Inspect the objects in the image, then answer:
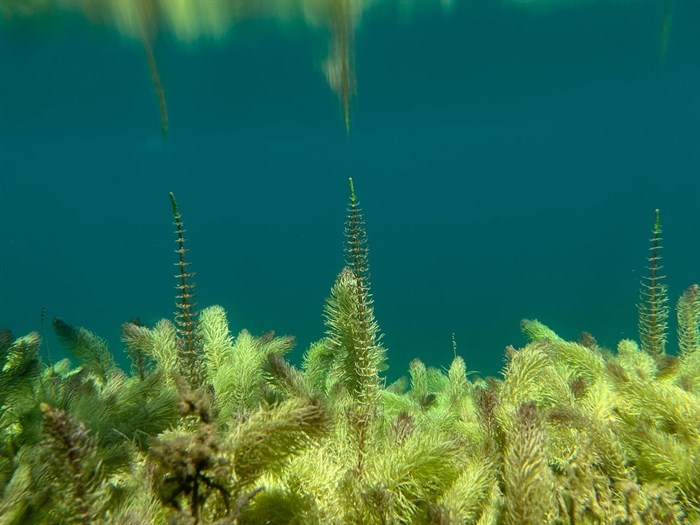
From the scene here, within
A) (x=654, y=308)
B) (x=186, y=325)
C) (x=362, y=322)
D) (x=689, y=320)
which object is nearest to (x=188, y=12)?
(x=186, y=325)

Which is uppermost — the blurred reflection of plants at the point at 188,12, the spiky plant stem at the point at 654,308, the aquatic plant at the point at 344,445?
the blurred reflection of plants at the point at 188,12

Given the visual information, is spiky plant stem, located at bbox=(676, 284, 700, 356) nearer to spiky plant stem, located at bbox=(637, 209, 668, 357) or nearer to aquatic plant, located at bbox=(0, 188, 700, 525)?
spiky plant stem, located at bbox=(637, 209, 668, 357)

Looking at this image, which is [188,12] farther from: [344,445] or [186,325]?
[344,445]

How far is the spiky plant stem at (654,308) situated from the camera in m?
2.82

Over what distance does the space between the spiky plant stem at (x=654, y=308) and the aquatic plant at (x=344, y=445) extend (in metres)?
0.65

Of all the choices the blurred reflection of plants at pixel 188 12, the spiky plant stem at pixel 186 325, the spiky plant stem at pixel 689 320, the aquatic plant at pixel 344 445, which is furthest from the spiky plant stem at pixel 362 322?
the blurred reflection of plants at pixel 188 12

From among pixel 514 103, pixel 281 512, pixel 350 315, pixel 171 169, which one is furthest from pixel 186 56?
pixel 171 169

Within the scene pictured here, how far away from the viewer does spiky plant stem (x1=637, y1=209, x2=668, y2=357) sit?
9.25 ft

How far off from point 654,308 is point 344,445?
2.24 m

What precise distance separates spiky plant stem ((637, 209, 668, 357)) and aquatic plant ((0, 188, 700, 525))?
650mm

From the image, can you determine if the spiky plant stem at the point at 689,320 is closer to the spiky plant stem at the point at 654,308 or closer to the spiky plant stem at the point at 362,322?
the spiky plant stem at the point at 654,308

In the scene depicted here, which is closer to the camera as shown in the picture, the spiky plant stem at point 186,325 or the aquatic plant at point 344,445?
the aquatic plant at point 344,445

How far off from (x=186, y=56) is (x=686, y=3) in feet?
33.9

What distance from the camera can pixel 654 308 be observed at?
9.30 feet
